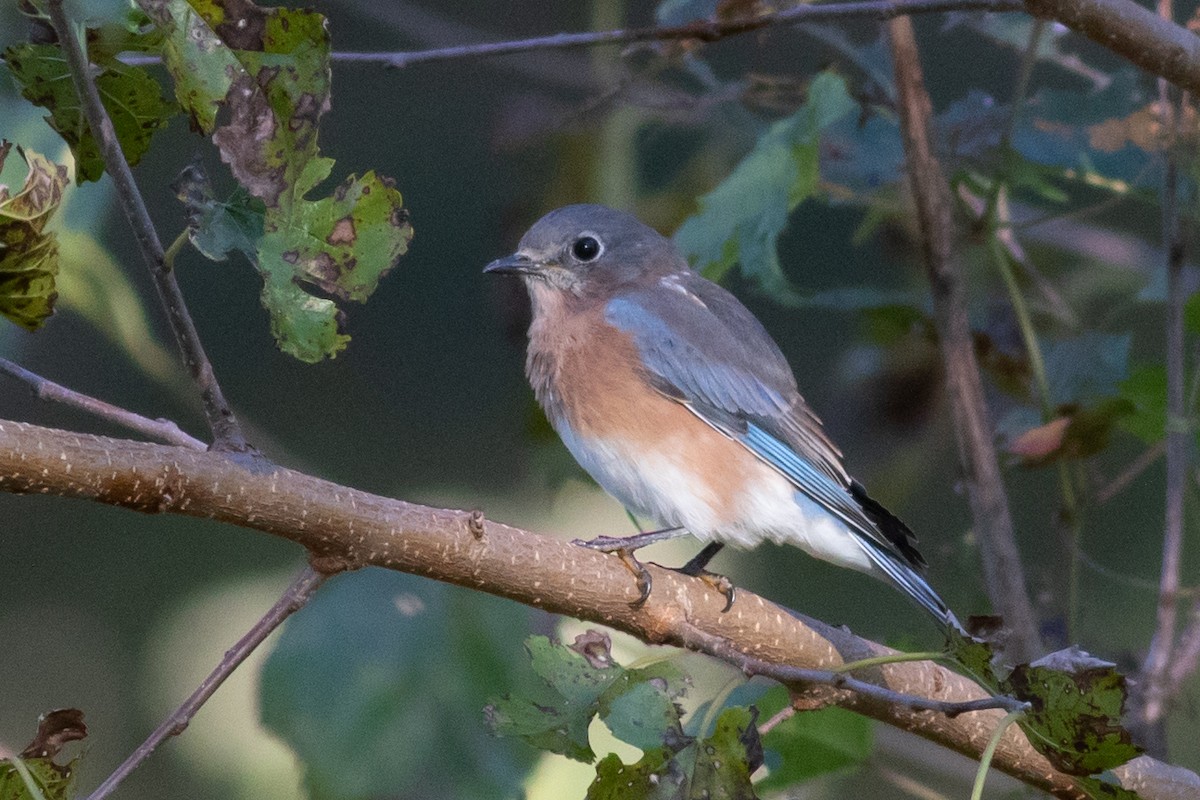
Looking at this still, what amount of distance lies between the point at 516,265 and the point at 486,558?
4.36 ft

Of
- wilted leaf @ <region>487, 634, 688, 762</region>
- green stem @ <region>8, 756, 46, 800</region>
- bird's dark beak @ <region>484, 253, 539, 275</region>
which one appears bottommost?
green stem @ <region>8, 756, 46, 800</region>

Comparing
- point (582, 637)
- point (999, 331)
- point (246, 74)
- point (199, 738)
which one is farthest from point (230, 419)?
point (999, 331)

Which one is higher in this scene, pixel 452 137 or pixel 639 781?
pixel 452 137

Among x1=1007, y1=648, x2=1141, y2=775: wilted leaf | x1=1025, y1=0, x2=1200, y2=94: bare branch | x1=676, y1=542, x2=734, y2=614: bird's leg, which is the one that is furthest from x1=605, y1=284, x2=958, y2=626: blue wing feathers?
x1=1007, y1=648, x2=1141, y2=775: wilted leaf

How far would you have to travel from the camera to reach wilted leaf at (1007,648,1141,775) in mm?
1301

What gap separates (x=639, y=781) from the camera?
1.31 m

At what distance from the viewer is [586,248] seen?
275 cm

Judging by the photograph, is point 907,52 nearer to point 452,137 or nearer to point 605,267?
point 605,267

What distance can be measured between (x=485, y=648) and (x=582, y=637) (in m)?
0.22

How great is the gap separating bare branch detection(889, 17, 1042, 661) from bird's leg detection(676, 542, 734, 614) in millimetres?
505

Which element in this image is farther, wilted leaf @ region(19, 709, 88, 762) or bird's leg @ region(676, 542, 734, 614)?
bird's leg @ region(676, 542, 734, 614)

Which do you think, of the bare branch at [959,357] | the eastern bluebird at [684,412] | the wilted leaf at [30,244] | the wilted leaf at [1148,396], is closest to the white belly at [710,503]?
the eastern bluebird at [684,412]

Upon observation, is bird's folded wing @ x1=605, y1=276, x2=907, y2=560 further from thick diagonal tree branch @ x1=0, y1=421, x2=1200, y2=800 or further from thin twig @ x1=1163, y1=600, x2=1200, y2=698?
thick diagonal tree branch @ x1=0, y1=421, x2=1200, y2=800

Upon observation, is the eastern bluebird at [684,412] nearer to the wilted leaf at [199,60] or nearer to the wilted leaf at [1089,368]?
the wilted leaf at [1089,368]
